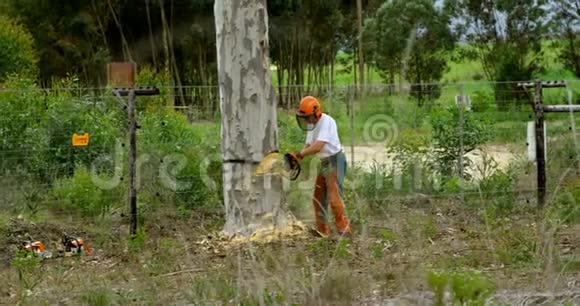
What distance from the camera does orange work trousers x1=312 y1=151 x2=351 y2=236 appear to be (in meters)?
11.0

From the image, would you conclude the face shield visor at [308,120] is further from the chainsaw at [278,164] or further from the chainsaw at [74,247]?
the chainsaw at [74,247]

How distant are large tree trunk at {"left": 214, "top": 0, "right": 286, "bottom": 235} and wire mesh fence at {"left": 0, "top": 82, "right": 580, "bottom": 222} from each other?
125cm

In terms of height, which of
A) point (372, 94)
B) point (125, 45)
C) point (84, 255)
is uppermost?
point (125, 45)

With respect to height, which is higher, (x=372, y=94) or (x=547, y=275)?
(x=372, y=94)

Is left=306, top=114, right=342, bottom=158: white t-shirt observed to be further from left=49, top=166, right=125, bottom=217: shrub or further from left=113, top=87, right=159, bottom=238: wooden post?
left=49, top=166, right=125, bottom=217: shrub

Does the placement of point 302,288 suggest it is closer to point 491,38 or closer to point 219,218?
point 219,218

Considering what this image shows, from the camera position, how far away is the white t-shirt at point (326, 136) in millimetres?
11242

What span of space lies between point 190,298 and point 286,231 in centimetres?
521

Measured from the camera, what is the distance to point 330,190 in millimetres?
11164

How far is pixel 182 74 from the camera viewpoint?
37781 millimetres

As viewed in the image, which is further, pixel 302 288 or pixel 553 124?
pixel 553 124

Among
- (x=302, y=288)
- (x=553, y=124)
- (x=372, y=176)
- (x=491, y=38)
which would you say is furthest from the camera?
(x=491, y=38)

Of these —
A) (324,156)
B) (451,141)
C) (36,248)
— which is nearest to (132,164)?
(36,248)

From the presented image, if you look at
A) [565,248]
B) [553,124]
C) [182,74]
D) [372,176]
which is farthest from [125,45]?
[565,248]
